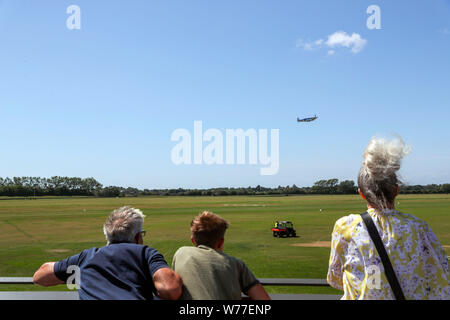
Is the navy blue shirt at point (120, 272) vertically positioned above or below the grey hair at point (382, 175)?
below

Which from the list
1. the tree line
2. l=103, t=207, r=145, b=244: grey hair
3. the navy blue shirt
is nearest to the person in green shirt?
the navy blue shirt

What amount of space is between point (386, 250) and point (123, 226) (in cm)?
156

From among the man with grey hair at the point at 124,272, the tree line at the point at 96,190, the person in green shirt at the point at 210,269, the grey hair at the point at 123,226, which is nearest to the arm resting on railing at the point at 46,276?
the man with grey hair at the point at 124,272

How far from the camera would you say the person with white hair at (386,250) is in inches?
71.9

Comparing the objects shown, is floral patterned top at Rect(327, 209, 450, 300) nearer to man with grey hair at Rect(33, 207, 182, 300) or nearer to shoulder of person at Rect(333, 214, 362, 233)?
shoulder of person at Rect(333, 214, 362, 233)

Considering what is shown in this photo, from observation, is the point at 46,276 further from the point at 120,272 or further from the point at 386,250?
the point at 386,250

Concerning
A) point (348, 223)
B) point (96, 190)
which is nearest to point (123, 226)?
point (348, 223)

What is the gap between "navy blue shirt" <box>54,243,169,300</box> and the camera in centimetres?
207

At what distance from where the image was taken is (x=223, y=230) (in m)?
2.23

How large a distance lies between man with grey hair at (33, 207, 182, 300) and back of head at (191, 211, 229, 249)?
25 cm

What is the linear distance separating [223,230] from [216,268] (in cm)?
27

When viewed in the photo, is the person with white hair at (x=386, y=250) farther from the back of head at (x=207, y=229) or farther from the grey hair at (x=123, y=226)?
the grey hair at (x=123, y=226)
